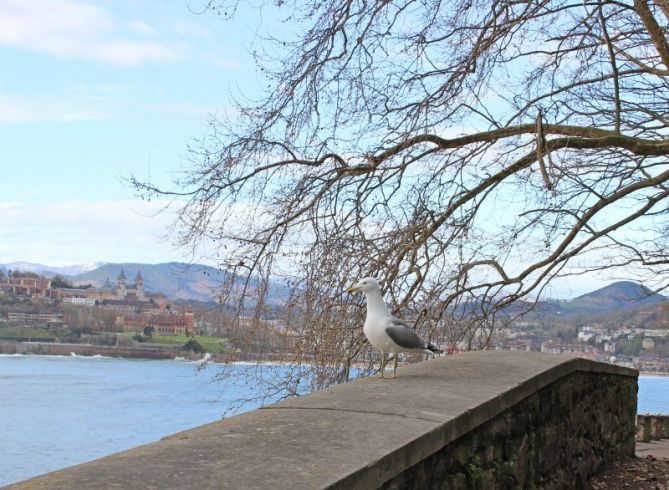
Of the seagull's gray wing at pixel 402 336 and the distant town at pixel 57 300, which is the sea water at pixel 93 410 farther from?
the distant town at pixel 57 300

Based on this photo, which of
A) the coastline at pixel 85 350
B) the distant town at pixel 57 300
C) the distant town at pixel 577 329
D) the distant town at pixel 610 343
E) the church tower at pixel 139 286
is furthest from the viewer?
the distant town at pixel 57 300

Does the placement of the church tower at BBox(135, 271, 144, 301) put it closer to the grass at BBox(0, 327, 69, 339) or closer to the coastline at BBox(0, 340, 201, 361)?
the coastline at BBox(0, 340, 201, 361)

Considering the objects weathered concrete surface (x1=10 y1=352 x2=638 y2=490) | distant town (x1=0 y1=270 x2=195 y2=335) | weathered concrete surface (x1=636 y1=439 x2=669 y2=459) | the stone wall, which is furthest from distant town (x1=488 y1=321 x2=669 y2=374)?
distant town (x1=0 y1=270 x2=195 y2=335)

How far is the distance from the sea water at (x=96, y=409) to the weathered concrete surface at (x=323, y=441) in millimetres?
4415

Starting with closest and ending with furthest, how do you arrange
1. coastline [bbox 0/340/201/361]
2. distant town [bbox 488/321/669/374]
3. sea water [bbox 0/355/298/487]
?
distant town [bbox 488/321/669/374] < sea water [bbox 0/355/298/487] < coastline [bbox 0/340/201/361]

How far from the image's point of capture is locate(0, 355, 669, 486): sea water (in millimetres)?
31505

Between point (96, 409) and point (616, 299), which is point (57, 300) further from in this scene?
point (616, 299)

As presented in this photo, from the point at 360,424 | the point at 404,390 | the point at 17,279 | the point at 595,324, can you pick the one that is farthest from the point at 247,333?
the point at 17,279

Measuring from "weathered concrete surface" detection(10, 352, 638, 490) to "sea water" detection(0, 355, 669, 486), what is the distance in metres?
4.42

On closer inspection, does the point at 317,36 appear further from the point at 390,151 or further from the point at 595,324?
the point at 595,324

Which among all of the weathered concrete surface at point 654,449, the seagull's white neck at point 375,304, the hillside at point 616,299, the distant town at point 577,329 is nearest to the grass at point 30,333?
the distant town at point 577,329

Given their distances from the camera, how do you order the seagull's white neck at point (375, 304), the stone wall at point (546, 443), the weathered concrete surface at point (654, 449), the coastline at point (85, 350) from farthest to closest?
1. the coastline at point (85, 350)
2. the weathered concrete surface at point (654, 449)
3. the seagull's white neck at point (375, 304)
4. the stone wall at point (546, 443)

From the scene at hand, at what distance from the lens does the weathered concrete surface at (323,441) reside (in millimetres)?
2639

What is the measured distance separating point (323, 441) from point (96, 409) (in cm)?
5455
